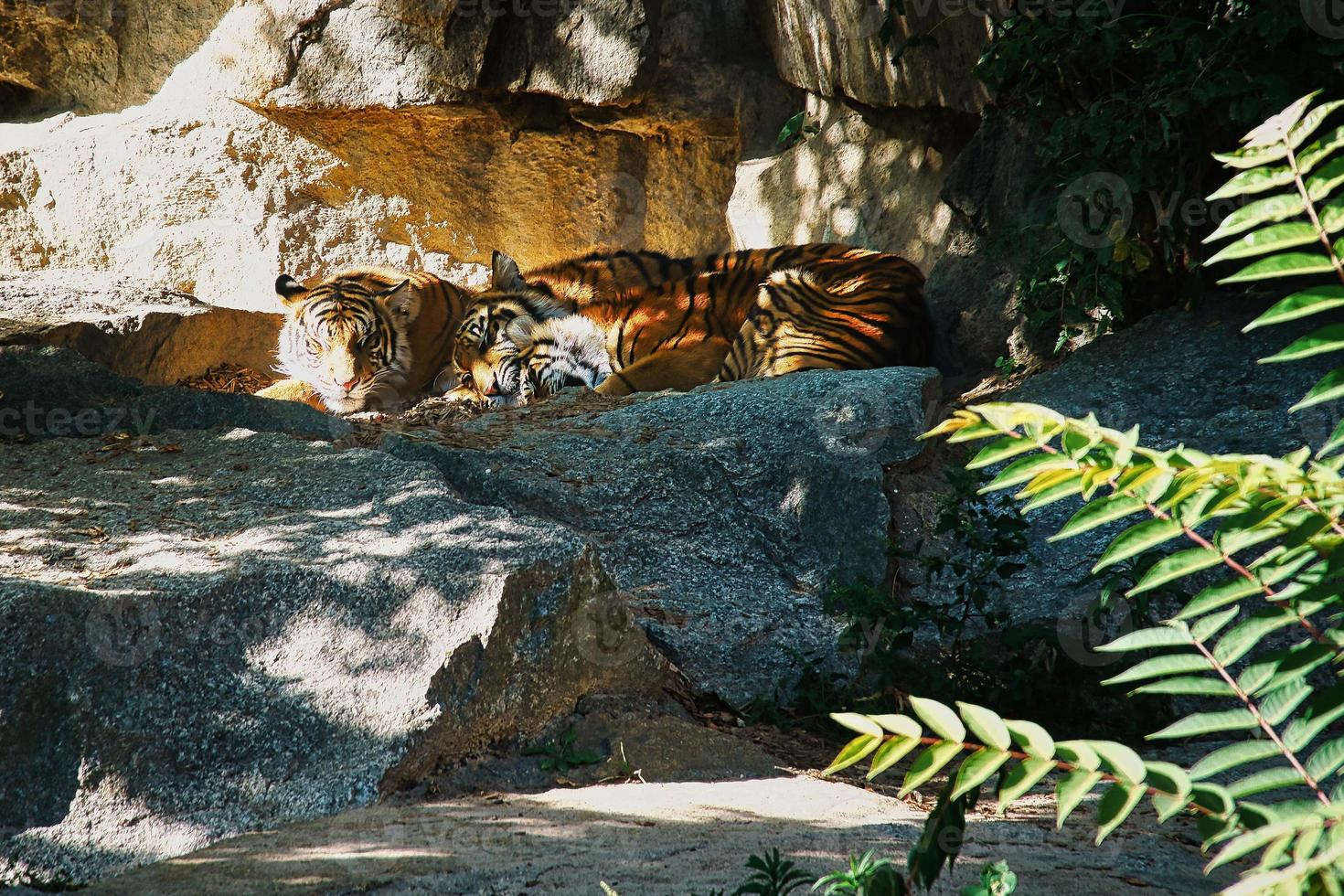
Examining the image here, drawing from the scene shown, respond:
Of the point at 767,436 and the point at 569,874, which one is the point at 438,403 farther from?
the point at 569,874


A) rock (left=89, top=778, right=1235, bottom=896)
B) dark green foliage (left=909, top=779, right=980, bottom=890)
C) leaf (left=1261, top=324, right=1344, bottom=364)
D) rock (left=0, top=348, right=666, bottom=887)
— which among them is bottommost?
rock (left=89, top=778, right=1235, bottom=896)

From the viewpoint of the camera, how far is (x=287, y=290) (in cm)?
758

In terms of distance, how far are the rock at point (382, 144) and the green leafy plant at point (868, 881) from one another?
6.70 meters

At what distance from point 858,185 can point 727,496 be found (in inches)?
138

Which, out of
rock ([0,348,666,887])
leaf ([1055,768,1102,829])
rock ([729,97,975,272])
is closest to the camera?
leaf ([1055,768,1102,829])

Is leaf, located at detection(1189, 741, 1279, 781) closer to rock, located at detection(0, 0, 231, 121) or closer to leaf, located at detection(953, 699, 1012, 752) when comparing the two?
leaf, located at detection(953, 699, 1012, 752)

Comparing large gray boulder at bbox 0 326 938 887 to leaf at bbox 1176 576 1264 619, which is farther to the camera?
large gray boulder at bbox 0 326 938 887

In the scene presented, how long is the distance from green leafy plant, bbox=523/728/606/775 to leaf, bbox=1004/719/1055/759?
83.8 inches

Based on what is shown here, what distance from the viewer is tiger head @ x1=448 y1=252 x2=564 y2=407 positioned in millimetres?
7570

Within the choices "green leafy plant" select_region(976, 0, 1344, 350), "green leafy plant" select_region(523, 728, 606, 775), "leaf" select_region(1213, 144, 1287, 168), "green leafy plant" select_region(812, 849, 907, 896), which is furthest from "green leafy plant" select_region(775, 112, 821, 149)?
"leaf" select_region(1213, 144, 1287, 168)

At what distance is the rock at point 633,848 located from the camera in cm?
230

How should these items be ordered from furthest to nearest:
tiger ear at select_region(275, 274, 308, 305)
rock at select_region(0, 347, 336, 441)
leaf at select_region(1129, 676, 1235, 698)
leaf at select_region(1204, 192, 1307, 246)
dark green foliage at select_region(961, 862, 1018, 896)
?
tiger ear at select_region(275, 274, 308, 305), rock at select_region(0, 347, 336, 441), dark green foliage at select_region(961, 862, 1018, 896), leaf at select_region(1204, 192, 1307, 246), leaf at select_region(1129, 676, 1235, 698)

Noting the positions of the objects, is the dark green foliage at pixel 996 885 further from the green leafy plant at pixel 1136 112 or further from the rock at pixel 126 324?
the rock at pixel 126 324

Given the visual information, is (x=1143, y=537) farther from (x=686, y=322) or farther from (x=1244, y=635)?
(x=686, y=322)
